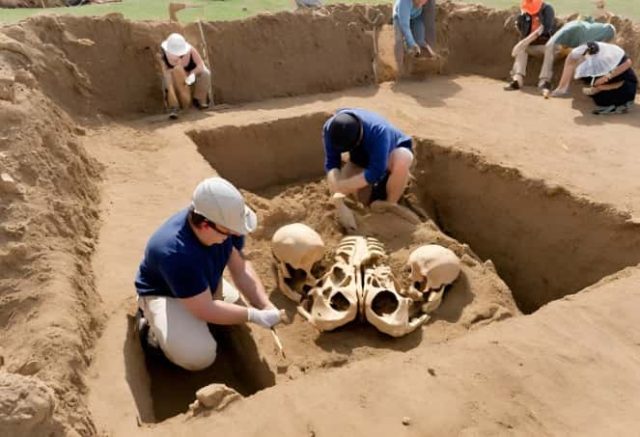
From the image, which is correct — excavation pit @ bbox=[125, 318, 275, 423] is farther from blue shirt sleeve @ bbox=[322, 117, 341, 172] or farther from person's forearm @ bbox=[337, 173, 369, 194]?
blue shirt sleeve @ bbox=[322, 117, 341, 172]

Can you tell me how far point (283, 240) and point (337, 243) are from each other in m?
0.75

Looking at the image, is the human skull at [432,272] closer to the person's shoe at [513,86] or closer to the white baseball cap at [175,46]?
the white baseball cap at [175,46]

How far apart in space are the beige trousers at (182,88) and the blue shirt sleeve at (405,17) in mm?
2609

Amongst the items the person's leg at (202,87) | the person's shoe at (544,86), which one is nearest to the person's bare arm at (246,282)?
the person's leg at (202,87)

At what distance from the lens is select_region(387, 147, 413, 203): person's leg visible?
511 centimetres

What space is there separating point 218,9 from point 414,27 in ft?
11.0

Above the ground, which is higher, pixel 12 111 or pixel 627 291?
pixel 12 111

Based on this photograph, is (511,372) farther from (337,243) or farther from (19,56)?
(19,56)

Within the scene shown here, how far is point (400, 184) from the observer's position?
17.1 feet

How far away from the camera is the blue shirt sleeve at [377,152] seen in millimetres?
4938

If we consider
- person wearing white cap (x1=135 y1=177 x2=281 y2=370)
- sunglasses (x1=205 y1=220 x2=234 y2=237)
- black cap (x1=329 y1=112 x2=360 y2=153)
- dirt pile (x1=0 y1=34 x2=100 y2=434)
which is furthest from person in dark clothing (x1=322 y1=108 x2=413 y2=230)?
dirt pile (x1=0 y1=34 x2=100 y2=434)

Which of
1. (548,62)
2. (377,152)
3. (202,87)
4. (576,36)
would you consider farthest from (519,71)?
(202,87)

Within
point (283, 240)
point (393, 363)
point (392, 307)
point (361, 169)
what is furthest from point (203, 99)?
point (393, 363)

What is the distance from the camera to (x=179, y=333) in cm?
339
